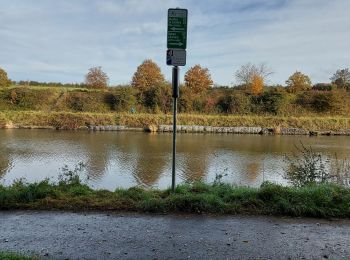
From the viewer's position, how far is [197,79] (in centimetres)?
4741

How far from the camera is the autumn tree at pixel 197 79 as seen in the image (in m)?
47.4

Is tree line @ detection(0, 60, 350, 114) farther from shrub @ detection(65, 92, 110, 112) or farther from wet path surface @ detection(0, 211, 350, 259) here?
wet path surface @ detection(0, 211, 350, 259)

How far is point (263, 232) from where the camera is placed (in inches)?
203

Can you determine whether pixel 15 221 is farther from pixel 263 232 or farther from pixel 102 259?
pixel 263 232

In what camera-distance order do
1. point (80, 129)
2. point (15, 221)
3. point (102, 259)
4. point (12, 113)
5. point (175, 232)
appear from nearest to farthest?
point (102, 259) < point (175, 232) < point (15, 221) < point (80, 129) < point (12, 113)

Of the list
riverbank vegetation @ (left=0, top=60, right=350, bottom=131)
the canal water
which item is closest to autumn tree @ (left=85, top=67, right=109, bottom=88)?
riverbank vegetation @ (left=0, top=60, right=350, bottom=131)

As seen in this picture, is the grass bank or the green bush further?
the green bush

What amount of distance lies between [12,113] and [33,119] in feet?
9.86

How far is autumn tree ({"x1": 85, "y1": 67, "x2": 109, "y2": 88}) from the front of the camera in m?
53.3

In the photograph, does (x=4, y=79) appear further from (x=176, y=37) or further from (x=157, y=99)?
(x=176, y=37)

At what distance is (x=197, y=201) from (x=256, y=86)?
45.3 metres

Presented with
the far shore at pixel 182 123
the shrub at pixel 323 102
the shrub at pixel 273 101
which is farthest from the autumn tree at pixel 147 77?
the shrub at pixel 323 102

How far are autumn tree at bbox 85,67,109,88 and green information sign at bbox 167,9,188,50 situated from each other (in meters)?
48.2

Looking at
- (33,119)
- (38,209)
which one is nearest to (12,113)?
(33,119)
